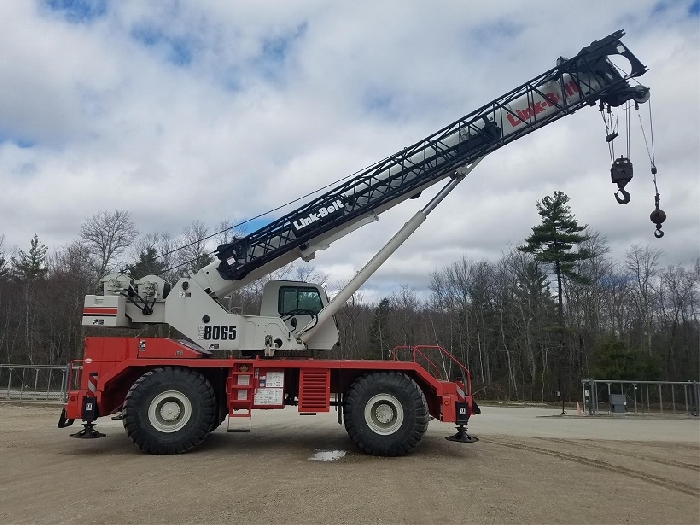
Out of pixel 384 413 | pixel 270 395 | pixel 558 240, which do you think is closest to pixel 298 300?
pixel 270 395

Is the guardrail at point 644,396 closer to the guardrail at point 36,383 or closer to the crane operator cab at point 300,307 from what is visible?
the crane operator cab at point 300,307

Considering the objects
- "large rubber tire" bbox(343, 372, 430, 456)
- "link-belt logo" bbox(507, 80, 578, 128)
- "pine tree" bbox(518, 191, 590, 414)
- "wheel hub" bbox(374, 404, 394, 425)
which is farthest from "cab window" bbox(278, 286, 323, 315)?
"pine tree" bbox(518, 191, 590, 414)

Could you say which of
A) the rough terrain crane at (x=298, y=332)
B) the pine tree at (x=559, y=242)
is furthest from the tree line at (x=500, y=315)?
the rough terrain crane at (x=298, y=332)

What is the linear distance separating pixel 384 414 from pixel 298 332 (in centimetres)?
237

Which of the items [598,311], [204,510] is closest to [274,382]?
[204,510]

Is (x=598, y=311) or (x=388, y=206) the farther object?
(x=598, y=311)

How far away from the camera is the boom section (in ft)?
35.1

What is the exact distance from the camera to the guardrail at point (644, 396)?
70.2ft

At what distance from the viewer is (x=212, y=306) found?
10281mm

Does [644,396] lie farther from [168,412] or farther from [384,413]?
[168,412]

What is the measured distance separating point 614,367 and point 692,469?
21.7 metres

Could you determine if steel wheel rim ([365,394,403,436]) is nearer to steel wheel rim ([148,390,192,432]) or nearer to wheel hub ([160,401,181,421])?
steel wheel rim ([148,390,192,432])

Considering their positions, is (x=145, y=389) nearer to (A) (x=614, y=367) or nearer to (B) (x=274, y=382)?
(B) (x=274, y=382)

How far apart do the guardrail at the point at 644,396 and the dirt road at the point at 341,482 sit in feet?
36.9
